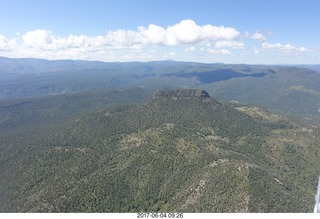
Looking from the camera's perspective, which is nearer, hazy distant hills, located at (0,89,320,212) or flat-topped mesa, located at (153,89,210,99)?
hazy distant hills, located at (0,89,320,212)

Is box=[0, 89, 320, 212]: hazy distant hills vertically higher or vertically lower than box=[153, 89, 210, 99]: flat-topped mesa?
lower

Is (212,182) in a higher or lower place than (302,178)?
higher

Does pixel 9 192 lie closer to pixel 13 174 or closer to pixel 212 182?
pixel 13 174

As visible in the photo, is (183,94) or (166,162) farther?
(183,94)

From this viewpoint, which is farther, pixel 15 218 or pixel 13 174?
pixel 13 174

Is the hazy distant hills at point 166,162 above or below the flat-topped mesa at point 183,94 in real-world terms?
below

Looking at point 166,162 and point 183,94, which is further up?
point 183,94

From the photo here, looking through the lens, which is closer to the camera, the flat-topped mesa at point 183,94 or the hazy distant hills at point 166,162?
the hazy distant hills at point 166,162

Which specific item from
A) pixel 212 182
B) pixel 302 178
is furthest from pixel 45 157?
pixel 302 178
